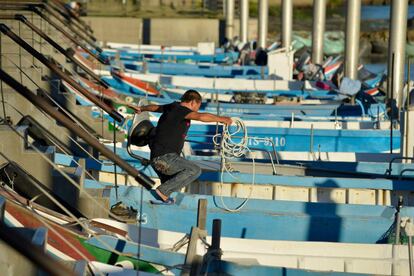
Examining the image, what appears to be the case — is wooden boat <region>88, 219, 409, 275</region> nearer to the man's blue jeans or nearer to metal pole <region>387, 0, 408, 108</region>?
the man's blue jeans

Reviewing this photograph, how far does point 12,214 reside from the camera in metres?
9.76

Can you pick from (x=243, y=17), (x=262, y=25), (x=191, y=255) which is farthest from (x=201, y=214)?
(x=243, y=17)

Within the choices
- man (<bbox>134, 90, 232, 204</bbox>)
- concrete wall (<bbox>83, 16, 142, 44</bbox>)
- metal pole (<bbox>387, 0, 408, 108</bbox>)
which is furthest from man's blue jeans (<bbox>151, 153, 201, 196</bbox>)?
concrete wall (<bbox>83, 16, 142, 44</bbox>)

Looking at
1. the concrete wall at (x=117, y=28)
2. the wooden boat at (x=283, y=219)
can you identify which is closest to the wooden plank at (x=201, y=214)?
the wooden boat at (x=283, y=219)

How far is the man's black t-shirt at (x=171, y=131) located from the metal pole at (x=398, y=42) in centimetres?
1013

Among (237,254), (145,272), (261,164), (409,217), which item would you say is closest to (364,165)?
(261,164)

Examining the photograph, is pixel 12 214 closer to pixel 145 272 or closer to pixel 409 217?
pixel 145 272

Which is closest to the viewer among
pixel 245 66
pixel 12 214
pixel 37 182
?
pixel 12 214

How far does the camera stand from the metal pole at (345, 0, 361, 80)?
87.2 feet

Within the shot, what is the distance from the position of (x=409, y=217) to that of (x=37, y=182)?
399 centimetres

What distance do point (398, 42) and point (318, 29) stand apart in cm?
1081

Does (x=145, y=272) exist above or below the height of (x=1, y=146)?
below

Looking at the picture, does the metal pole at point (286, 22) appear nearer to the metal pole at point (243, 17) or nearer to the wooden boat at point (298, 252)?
the metal pole at point (243, 17)

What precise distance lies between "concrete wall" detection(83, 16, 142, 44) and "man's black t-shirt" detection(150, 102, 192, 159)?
34.6m
